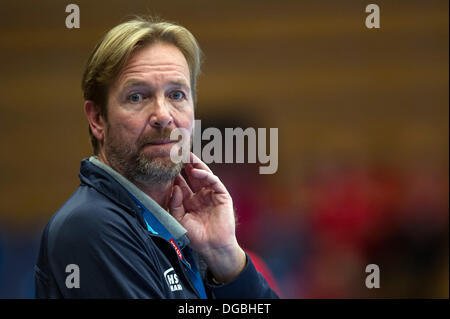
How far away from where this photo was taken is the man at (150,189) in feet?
4.71

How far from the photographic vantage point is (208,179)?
1.91 metres

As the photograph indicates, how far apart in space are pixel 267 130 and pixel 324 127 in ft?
1.70

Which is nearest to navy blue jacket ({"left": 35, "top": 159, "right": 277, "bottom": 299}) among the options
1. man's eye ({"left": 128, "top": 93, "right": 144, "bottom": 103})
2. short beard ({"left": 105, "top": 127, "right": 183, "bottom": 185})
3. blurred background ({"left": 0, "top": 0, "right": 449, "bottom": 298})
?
short beard ({"left": 105, "top": 127, "right": 183, "bottom": 185})

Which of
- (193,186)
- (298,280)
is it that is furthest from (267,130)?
(193,186)

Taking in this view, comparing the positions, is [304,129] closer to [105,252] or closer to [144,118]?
[144,118]

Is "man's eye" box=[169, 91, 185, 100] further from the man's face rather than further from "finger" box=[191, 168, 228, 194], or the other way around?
"finger" box=[191, 168, 228, 194]

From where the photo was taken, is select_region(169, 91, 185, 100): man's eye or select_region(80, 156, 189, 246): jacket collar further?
select_region(169, 91, 185, 100): man's eye

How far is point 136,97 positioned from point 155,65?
0.13 metres

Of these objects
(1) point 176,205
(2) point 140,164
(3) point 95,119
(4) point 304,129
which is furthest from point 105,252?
(4) point 304,129

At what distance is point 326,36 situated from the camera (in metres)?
3.92

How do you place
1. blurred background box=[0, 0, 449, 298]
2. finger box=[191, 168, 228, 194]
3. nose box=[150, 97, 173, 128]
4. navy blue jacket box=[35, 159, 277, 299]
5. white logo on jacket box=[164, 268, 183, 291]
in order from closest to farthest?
navy blue jacket box=[35, 159, 277, 299]
white logo on jacket box=[164, 268, 183, 291]
nose box=[150, 97, 173, 128]
finger box=[191, 168, 228, 194]
blurred background box=[0, 0, 449, 298]

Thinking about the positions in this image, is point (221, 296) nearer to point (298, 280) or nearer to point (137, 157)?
point (137, 157)

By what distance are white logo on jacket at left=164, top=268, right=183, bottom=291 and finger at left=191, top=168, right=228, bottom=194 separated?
1.39 ft

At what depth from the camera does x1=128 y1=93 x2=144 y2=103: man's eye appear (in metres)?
1.79
